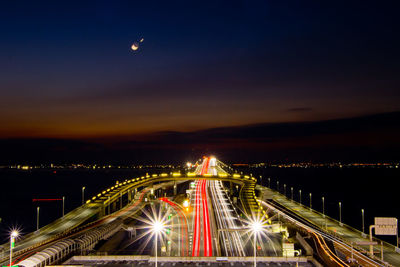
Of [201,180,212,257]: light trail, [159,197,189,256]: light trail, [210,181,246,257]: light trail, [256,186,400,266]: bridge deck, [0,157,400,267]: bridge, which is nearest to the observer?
[0,157,400,267]: bridge

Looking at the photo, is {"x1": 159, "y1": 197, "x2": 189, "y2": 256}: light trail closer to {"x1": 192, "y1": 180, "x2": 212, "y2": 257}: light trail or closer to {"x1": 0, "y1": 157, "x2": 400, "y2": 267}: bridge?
{"x1": 0, "y1": 157, "x2": 400, "y2": 267}: bridge

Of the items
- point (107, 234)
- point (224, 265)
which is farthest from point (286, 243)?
point (107, 234)

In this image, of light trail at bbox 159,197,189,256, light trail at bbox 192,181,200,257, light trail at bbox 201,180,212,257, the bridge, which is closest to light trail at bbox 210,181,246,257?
the bridge

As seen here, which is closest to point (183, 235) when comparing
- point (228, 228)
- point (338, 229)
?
point (228, 228)

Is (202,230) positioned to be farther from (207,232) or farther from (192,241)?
(192,241)

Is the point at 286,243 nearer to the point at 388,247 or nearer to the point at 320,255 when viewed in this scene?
the point at 320,255

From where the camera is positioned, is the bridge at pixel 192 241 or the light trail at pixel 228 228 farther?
the light trail at pixel 228 228

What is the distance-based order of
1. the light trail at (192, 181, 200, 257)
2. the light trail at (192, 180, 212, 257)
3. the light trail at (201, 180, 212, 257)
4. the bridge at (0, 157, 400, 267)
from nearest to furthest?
the bridge at (0, 157, 400, 267), the light trail at (201, 180, 212, 257), the light trail at (192, 181, 200, 257), the light trail at (192, 180, 212, 257)

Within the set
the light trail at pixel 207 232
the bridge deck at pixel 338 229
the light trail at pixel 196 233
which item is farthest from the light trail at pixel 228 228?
the bridge deck at pixel 338 229

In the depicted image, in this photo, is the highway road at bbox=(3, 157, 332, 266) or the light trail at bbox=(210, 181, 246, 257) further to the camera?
the light trail at bbox=(210, 181, 246, 257)

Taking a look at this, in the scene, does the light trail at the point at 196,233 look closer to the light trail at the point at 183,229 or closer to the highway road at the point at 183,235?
the highway road at the point at 183,235

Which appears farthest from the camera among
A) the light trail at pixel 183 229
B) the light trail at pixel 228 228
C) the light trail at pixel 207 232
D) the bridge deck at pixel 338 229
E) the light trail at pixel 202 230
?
the bridge deck at pixel 338 229
